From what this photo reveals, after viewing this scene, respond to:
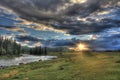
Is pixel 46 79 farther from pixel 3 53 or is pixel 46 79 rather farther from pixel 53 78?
pixel 3 53

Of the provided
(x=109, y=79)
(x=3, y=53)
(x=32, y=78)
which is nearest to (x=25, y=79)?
(x=32, y=78)

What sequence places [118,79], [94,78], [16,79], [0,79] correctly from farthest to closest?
1. [0,79]
2. [16,79]
3. [94,78]
4. [118,79]

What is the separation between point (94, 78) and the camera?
38.3 m

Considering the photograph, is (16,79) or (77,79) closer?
(77,79)

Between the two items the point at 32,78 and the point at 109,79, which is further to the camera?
the point at 32,78

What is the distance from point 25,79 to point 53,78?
5.53 metres

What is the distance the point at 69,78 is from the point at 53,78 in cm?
329

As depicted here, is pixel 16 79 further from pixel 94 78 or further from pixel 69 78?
pixel 94 78

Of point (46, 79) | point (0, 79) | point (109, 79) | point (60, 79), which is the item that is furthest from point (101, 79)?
point (0, 79)

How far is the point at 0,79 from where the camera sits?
44594 mm

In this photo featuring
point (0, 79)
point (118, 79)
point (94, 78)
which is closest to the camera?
point (118, 79)

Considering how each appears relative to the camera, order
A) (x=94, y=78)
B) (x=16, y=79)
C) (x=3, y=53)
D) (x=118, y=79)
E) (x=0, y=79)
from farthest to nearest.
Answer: (x=3, y=53), (x=0, y=79), (x=16, y=79), (x=94, y=78), (x=118, y=79)

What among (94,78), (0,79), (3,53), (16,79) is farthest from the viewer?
(3,53)

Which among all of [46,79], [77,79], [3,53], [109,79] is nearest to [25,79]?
[46,79]
